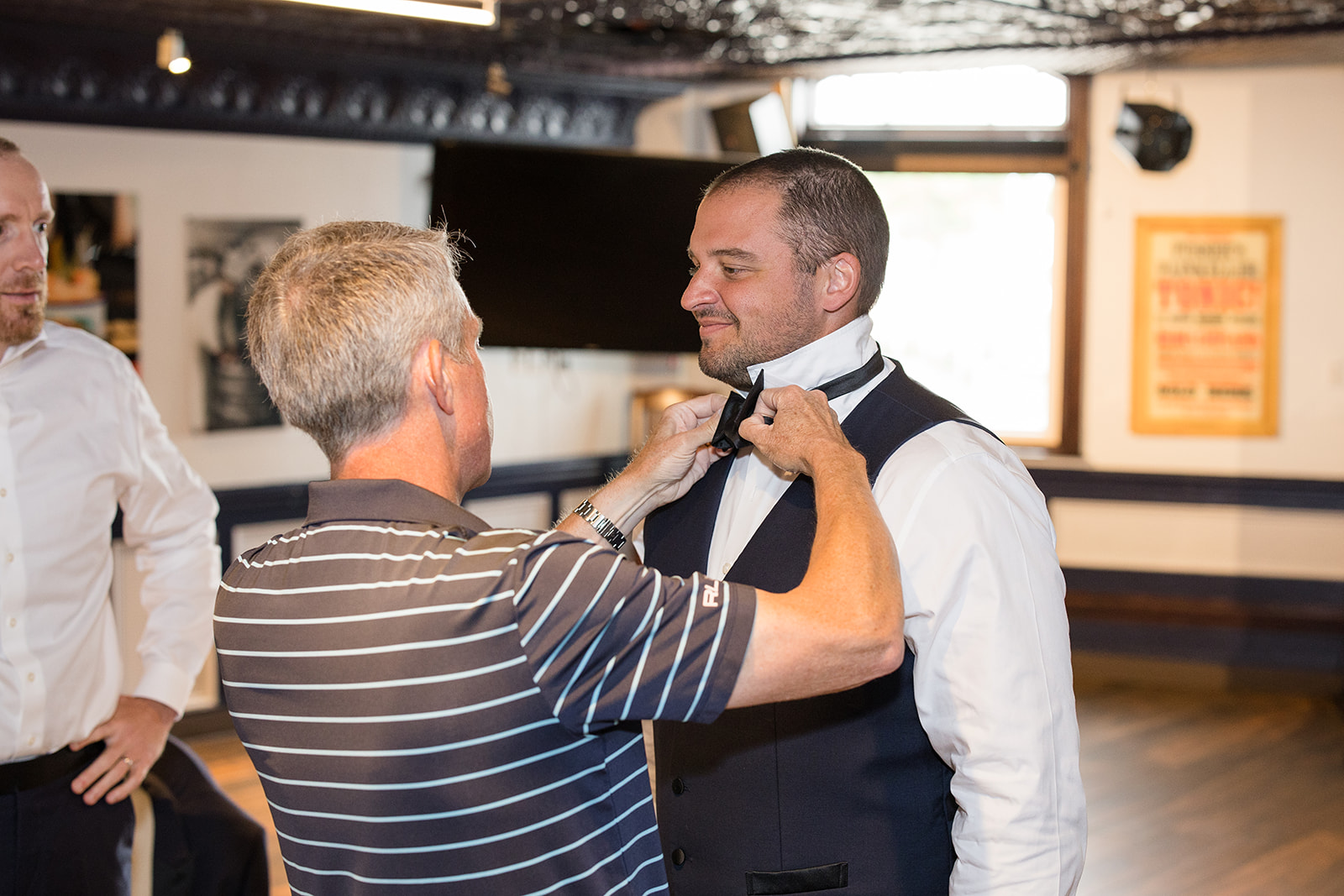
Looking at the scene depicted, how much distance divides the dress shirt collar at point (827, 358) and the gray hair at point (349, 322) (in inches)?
23.6

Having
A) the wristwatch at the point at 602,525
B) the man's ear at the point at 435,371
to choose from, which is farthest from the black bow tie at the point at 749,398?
the man's ear at the point at 435,371

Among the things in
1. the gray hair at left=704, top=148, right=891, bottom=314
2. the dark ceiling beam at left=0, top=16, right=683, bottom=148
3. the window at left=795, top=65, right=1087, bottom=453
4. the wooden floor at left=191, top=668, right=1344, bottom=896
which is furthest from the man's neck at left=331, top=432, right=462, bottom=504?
the window at left=795, top=65, right=1087, bottom=453

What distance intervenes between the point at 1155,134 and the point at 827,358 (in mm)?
4124

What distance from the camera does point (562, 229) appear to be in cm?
388

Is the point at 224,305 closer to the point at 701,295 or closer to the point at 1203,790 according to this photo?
the point at 701,295

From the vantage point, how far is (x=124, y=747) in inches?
80.9

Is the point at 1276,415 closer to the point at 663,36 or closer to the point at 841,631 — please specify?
the point at 663,36

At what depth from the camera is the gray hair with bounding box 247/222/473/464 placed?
1.17m

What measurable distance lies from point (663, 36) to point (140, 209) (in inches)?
88.6

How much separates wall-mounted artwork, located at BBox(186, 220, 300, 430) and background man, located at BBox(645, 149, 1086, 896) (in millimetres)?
3523

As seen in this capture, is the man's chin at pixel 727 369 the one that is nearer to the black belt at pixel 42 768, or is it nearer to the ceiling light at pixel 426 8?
the ceiling light at pixel 426 8

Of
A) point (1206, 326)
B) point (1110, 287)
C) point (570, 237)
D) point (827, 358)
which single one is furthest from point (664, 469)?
point (1206, 326)

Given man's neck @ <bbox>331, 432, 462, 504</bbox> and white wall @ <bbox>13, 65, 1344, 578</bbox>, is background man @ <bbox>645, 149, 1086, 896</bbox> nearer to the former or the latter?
man's neck @ <bbox>331, 432, 462, 504</bbox>

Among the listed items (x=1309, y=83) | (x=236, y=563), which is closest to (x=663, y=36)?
(x=1309, y=83)
